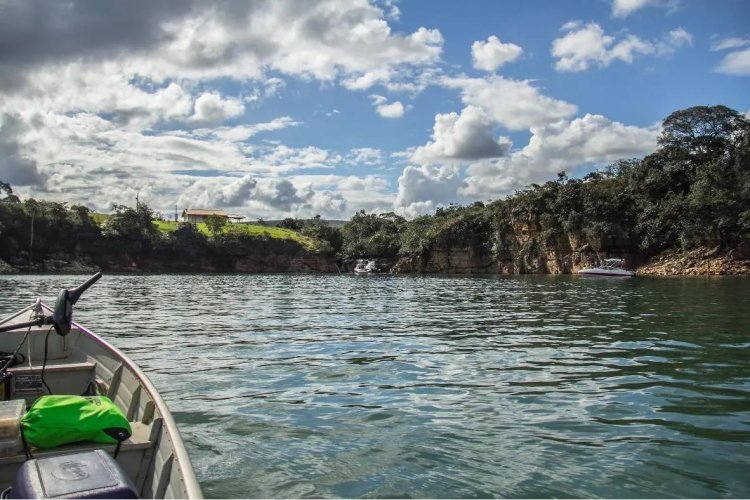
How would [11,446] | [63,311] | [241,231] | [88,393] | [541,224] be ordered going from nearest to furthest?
[11,446]
[63,311]
[88,393]
[541,224]
[241,231]

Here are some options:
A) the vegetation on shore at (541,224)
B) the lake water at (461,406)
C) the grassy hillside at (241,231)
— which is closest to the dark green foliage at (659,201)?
the vegetation on shore at (541,224)

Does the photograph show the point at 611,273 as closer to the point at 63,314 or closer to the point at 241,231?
the point at 63,314

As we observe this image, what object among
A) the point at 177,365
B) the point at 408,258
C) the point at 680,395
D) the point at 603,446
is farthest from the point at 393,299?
the point at 408,258

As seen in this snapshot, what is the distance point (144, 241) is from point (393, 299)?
81.1m

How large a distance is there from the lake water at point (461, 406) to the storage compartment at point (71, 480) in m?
1.93

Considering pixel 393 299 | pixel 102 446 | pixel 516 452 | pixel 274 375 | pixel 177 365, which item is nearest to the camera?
pixel 102 446

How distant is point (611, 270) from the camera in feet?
201

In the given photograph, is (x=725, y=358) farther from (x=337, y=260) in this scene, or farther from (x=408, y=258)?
(x=337, y=260)

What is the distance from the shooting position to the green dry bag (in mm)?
4750

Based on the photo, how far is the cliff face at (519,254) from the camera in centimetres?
7200

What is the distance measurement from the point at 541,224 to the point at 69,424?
78.2m

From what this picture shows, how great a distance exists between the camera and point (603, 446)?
6613 millimetres

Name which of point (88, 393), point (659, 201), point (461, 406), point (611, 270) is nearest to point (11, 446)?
point (88, 393)

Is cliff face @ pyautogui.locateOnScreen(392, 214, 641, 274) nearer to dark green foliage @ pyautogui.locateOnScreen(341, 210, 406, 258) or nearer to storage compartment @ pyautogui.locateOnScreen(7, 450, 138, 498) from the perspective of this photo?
dark green foliage @ pyautogui.locateOnScreen(341, 210, 406, 258)
